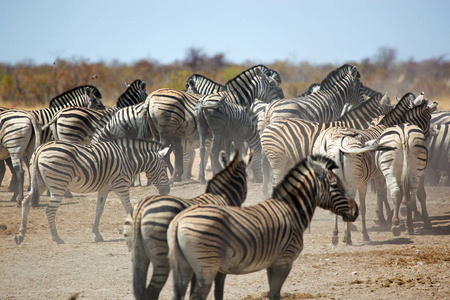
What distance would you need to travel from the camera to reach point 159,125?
12.2 metres

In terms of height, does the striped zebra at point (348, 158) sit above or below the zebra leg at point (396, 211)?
above

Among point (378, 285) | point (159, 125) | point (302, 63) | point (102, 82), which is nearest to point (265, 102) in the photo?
point (159, 125)

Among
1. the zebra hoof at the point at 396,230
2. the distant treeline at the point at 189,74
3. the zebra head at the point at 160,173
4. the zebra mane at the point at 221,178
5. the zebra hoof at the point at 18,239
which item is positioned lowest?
the zebra hoof at the point at 396,230

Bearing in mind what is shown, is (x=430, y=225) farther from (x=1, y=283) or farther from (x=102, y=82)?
(x=102, y=82)

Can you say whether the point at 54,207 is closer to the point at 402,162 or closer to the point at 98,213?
the point at 98,213

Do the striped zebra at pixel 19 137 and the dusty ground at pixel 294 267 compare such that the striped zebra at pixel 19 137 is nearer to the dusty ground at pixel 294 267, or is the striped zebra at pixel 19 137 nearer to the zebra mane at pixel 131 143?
the dusty ground at pixel 294 267

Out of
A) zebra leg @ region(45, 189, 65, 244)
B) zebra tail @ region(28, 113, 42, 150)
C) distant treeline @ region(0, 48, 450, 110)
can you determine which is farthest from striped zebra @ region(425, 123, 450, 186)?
distant treeline @ region(0, 48, 450, 110)

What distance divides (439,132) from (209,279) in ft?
29.3

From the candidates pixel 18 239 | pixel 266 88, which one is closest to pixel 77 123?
pixel 18 239

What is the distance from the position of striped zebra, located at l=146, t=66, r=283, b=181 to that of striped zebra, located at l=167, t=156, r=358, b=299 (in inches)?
285

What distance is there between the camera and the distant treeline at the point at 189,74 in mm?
26672

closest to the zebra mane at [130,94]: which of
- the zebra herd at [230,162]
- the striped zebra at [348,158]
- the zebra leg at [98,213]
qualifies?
the zebra herd at [230,162]

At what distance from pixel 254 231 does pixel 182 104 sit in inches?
316

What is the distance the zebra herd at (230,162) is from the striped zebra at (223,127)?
1.2 inches
